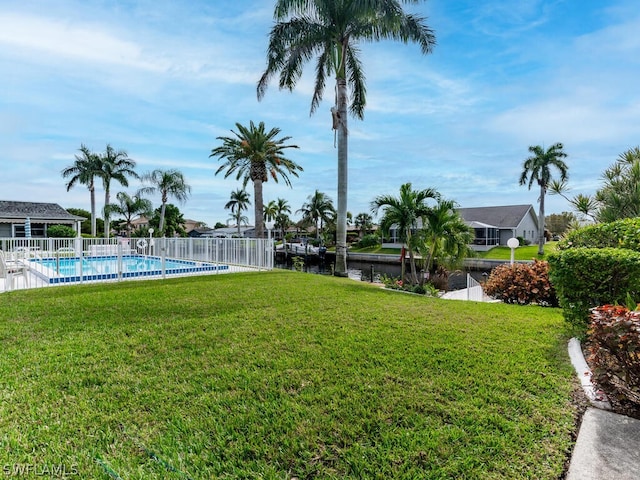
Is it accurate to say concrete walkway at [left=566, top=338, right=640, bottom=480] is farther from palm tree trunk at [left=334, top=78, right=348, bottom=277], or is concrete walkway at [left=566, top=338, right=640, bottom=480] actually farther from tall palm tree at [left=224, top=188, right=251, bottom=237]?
tall palm tree at [left=224, top=188, right=251, bottom=237]

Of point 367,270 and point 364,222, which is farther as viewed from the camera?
point 364,222

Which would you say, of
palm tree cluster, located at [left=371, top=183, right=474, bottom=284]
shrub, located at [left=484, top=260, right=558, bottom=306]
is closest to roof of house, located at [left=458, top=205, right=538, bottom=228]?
palm tree cluster, located at [left=371, top=183, right=474, bottom=284]

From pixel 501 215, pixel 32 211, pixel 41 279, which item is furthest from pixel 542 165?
pixel 32 211

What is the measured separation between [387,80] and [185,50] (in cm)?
730

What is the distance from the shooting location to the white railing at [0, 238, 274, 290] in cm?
1103

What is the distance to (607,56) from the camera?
8.27 metres

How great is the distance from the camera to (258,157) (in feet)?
64.0

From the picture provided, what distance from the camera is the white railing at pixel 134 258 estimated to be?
1103 cm

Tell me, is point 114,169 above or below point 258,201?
above

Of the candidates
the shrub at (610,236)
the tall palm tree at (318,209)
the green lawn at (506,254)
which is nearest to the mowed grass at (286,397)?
→ the shrub at (610,236)

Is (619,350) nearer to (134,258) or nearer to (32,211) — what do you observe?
(134,258)

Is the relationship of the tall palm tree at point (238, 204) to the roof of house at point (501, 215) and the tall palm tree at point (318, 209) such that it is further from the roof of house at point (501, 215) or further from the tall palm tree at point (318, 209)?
the roof of house at point (501, 215)

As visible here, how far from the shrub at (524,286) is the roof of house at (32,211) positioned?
36.9 m

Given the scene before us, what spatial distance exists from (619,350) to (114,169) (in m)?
A: 36.8
